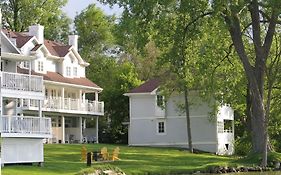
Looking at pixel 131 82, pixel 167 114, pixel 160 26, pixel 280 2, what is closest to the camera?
pixel 280 2

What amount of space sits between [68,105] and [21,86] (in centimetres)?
2578

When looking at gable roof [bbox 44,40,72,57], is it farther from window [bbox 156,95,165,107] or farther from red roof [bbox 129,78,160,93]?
window [bbox 156,95,165,107]

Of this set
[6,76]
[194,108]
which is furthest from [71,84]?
[6,76]

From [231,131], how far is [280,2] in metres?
32.7

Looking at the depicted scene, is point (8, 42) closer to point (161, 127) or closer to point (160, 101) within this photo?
point (160, 101)

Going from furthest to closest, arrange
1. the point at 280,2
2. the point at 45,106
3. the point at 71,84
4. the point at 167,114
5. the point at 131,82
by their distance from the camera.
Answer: the point at 131,82 → the point at 167,114 → the point at 71,84 → the point at 45,106 → the point at 280,2

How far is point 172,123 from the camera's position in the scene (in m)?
64.7

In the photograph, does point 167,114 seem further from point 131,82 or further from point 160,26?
point 160,26

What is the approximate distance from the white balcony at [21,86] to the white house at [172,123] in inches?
1111

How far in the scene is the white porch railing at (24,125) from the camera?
3231 centimetres

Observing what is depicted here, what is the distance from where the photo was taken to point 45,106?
185ft

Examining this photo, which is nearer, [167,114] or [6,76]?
[6,76]

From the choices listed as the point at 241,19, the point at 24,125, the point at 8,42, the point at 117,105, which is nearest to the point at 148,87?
the point at 117,105

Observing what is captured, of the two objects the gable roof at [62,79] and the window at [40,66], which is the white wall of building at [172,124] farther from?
the window at [40,66]
